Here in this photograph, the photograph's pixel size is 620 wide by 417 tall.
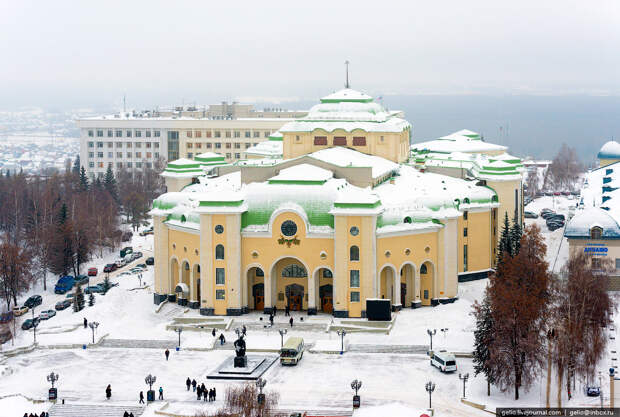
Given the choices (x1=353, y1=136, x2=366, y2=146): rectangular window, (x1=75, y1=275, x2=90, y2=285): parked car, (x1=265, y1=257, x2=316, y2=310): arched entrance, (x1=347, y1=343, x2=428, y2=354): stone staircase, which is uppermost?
(x1=353, y1=136, x2=366, y2=146): rectangular window

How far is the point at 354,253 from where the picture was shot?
68.7 meters

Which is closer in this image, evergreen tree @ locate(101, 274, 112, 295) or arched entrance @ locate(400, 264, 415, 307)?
arched entrance @ locate(400, 264, 415, 307)

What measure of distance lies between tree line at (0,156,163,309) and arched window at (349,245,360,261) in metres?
28.8

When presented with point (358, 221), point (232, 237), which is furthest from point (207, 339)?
point (358, 221)

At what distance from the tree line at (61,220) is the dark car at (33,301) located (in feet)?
3.30

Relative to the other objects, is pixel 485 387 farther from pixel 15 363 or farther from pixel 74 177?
pixel 74 177

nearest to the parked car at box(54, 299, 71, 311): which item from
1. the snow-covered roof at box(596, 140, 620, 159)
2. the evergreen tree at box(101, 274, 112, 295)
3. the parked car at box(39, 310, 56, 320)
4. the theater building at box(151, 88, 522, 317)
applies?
the parked car at box(39, 310, 56, 320)

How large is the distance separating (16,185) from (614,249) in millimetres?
76203

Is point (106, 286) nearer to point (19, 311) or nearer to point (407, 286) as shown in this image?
point (19, 311)

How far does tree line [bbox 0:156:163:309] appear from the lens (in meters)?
85.7

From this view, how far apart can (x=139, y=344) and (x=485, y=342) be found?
2277 cm

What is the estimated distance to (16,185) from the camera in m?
124

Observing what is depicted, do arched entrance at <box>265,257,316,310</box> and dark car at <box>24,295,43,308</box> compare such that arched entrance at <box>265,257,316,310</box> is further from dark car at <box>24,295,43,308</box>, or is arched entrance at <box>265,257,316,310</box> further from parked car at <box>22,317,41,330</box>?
dark car at <box>24,295,43,308</box>

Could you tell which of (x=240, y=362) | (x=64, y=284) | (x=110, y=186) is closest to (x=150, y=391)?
(x=240, y=362)
